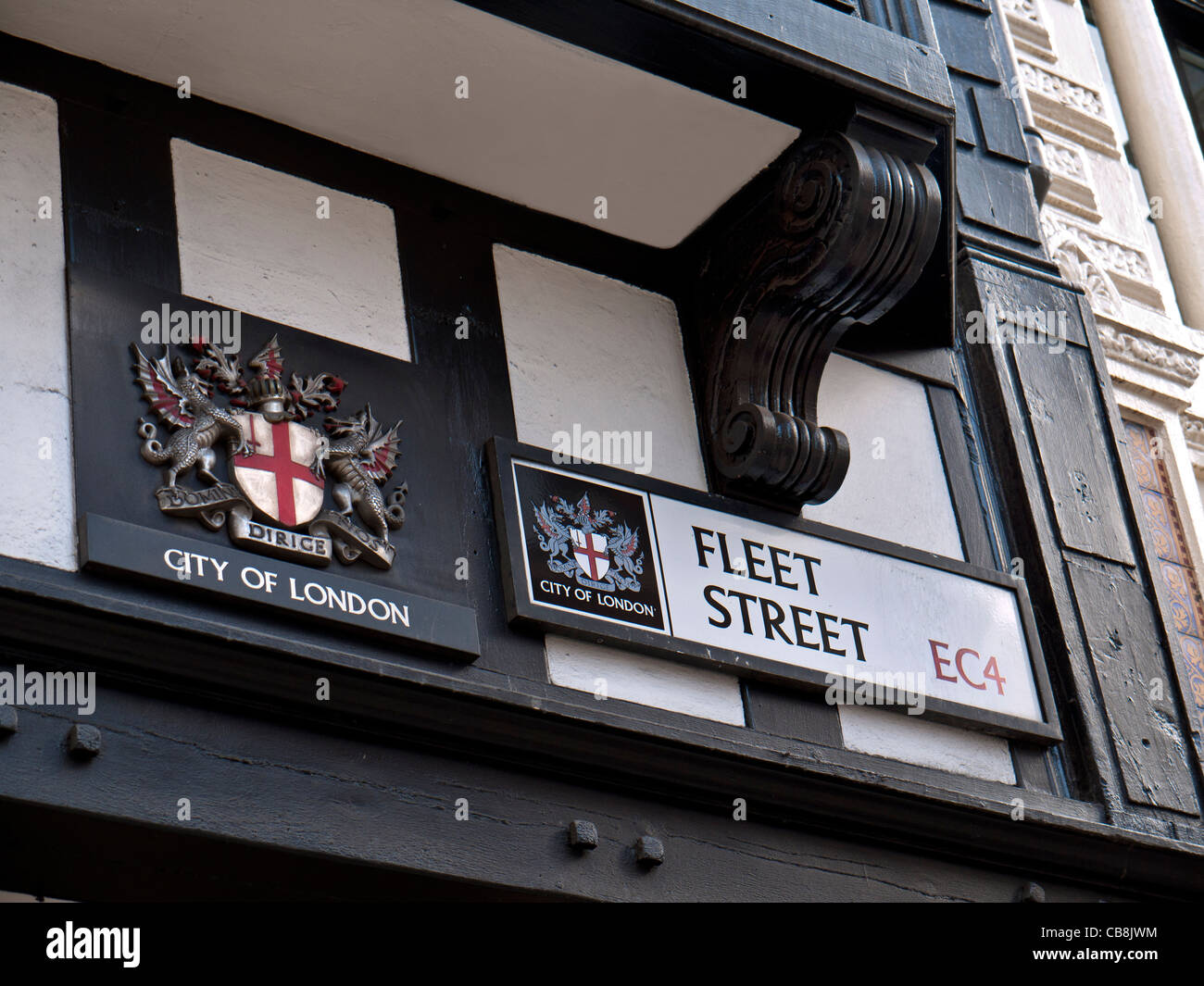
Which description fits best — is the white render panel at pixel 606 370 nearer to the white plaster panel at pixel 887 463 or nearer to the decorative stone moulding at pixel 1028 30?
the white plaster panel at pixel 887 463

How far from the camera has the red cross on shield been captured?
3972mm

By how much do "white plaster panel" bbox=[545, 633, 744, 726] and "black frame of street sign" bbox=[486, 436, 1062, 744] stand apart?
3 cm

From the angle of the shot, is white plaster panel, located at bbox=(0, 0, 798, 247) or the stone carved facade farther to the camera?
the stone carved facade

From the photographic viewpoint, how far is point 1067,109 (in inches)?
258

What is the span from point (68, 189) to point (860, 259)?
5.54ft

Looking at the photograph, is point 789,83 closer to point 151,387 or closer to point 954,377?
point 954,377

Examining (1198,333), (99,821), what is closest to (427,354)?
(99,821)

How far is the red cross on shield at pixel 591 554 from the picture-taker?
13.0 feet

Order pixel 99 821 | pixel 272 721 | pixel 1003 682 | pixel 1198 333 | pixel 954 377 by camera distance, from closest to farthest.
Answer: pixel 99 821
pixel 272 721
pixel 1003 682
pixel 954 377
pixel 1198 333

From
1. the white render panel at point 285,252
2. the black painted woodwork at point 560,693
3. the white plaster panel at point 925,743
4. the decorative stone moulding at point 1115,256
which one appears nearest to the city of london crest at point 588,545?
the black painted woodwork at point 560,693

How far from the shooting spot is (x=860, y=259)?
420 centimetres

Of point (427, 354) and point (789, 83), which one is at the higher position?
point (789, 83)

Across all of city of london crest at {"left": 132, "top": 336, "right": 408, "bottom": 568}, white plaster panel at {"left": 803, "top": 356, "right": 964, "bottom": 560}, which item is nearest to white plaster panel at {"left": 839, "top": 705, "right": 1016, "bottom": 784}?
white plaster panel at {"left": 803, "top": 356, "right": 964, "bottom": 560}

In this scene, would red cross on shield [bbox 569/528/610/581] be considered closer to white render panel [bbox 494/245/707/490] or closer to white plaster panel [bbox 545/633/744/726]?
white plaster panel [bbox 545/633/744/726]
